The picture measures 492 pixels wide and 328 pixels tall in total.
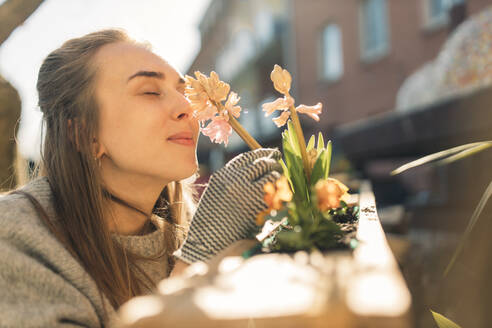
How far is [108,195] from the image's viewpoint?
4.65 feet

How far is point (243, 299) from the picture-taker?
0.46 m

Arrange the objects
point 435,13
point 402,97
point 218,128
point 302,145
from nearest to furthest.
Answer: point 302,145 < point 218,128 < point 435,13 < point 402,97

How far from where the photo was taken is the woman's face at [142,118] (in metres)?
1.30

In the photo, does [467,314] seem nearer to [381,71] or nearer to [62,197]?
[62,197]

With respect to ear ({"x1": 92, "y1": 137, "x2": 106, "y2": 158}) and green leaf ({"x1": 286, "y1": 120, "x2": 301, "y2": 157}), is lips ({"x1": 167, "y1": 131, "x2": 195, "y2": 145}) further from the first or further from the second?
green leaf ({"x1": 286, "y1": 120, "x2": 301, "y2": 157})

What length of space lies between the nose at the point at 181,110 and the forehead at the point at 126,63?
0.12 meters

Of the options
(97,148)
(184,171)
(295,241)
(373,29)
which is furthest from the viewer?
(373,29)

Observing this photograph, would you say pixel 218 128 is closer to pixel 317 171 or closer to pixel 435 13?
pixel 317 171

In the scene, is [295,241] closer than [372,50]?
Yes

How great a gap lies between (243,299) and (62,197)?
0.97m

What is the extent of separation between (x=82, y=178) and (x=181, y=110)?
0.40 m

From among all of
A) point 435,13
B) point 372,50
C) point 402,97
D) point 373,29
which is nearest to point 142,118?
point 402,97

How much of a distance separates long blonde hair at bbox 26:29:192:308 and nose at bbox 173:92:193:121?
11.7 inches

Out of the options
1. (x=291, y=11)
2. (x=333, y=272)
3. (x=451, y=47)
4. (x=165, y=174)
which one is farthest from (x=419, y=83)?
(x=333, y=272)
